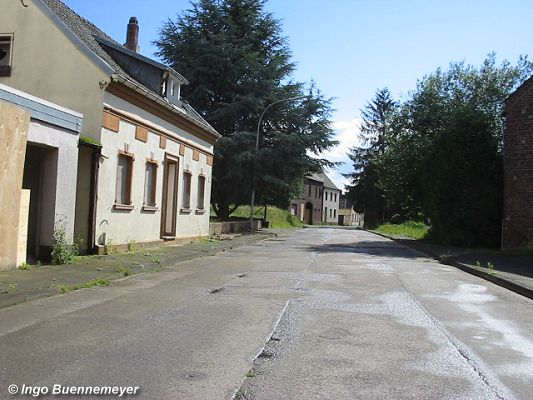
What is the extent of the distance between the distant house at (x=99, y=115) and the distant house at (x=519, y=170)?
13611 mm

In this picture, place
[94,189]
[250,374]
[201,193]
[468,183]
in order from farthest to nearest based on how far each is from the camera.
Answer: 1. [201,193]
2. [468,183]
3. [94,189]
4. [250,374]

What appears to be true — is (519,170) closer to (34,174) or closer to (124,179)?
(124,179)

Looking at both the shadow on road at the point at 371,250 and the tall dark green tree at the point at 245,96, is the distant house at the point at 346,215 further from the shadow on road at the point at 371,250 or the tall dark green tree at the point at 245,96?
the shadow on road at the point at 371,250

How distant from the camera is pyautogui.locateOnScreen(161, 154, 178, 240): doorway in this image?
20.8 metres

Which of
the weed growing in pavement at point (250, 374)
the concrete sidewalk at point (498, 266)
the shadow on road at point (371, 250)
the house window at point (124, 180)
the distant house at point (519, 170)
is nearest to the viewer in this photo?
the weed growing in pavement at point (250, 374)

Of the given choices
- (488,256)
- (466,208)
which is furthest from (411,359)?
(466,208)

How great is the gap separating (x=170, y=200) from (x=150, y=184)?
2.28 metres

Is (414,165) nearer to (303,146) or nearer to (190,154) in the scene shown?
(303,146)

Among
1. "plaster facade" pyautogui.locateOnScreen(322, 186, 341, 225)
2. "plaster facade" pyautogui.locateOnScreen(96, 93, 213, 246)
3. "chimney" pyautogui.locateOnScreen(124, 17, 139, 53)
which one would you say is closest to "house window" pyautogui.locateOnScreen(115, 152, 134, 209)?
"plaster facade" pyautogui.locateOnScreen(96, 93, 213, 246)

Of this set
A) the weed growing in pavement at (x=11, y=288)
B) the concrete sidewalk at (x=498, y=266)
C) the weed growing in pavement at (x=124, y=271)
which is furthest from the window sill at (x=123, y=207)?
the concrete sidewalk at (x=498, y=266)

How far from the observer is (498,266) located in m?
16.4

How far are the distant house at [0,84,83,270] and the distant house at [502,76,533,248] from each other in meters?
17.2

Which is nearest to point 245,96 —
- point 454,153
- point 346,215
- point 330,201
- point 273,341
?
point 454,153

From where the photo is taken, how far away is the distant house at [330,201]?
9912 centimetres
